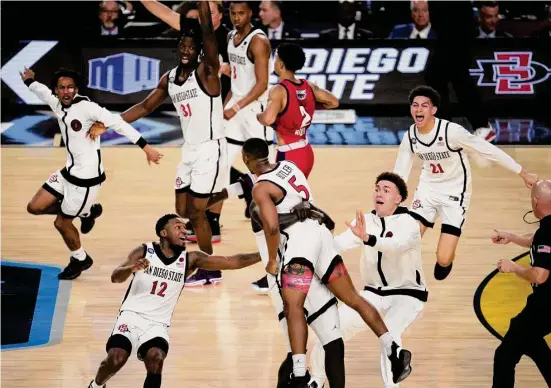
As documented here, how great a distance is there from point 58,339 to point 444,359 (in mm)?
3138

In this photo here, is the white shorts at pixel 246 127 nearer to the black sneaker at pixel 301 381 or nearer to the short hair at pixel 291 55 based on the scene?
the short hair at pixel 291 55

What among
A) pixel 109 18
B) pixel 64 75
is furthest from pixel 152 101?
pixel 109 18

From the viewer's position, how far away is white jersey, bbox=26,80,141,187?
10.5m

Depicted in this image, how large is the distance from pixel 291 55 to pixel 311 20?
285 inches

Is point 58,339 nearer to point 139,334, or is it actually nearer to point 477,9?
point 139,334

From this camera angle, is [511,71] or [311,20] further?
[311,20]

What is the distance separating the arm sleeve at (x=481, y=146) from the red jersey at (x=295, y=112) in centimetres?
142

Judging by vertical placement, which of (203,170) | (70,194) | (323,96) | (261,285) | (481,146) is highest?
(481,146)

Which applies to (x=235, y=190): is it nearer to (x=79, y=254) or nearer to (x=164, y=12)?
(x=79, y=254)

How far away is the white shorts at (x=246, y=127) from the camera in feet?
39.6

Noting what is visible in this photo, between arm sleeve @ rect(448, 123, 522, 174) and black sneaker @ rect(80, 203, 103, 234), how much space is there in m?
3.49

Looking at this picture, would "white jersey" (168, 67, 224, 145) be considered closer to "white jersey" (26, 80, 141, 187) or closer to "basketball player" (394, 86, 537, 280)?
"white jersey" (26, 80, 141, 187)

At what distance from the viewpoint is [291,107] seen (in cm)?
1049

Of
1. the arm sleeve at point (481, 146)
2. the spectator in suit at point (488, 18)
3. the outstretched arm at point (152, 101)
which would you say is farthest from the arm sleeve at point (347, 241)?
the spectator in suit at point (488, 18)
